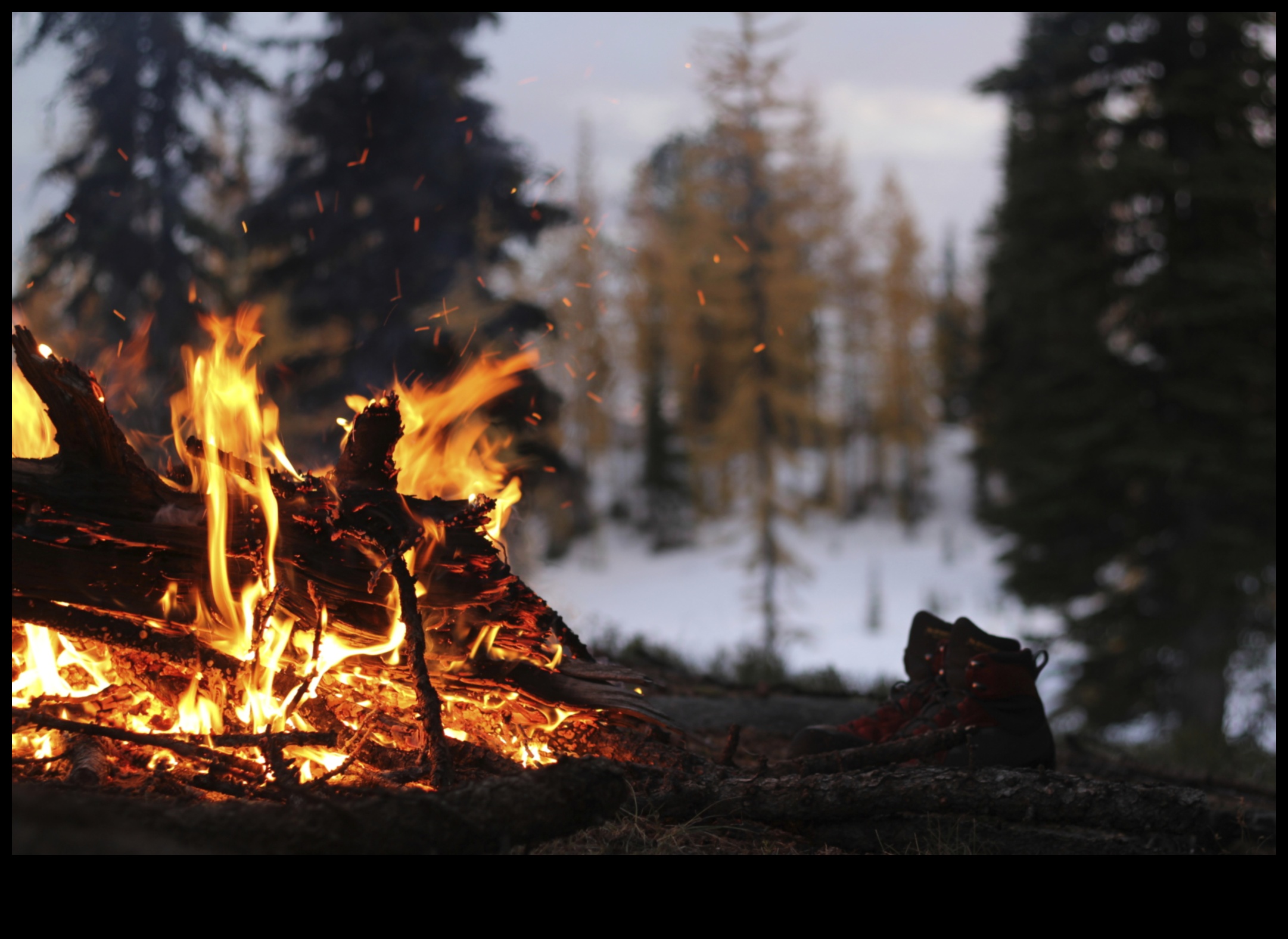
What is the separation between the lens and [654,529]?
3462cm

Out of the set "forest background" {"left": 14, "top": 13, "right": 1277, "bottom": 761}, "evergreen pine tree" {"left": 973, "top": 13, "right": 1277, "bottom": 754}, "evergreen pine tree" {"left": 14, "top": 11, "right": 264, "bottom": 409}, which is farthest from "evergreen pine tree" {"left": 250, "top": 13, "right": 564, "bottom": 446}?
"evergreen pine tree" {"left": 973, "top": 13, "right": 1277, "bottom": 754}

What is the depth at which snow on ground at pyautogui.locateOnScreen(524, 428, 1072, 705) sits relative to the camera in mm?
20531

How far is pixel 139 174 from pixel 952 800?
1665 centimetres

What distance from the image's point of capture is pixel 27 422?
3.50m

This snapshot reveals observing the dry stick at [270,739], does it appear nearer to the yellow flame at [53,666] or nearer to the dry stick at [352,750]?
the dry stick at [352,750]

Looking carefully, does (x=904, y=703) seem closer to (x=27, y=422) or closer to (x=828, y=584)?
(x=27, y=422)

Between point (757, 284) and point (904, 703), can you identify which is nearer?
point (904, 703)

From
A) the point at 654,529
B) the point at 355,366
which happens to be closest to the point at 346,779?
the point at 355,366

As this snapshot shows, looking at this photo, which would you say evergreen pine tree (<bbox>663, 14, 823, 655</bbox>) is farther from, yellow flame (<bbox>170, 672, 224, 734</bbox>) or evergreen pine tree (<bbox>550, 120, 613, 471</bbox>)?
yellow flame (<bbox>170, 672, 224, 734</bbox>)

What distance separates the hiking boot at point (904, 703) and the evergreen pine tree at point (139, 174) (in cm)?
1380

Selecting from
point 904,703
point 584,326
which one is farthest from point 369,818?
point 584,326

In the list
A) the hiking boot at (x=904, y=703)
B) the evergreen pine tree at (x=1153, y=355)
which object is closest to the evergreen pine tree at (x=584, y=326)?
the evergreen pine tree at (x=1153, y=355)

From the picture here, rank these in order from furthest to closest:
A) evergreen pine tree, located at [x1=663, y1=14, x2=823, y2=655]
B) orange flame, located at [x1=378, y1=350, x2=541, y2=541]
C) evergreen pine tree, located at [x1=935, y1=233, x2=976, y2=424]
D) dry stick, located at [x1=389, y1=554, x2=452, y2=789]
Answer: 1. evergreen pine tree, located at [x1=935, y1=233, x2=976, y2=424]
2. evergreen pine tree, located at [x1=663, y1=14, x2=823, y2=655]
3. orange flame, located at [x1=378, y1=350, x2=541, y2=541]
4. dry stick, located at [x1=389, y1=554, x2=452, y2=789]
